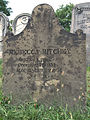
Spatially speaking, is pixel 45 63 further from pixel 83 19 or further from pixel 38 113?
pixel 83 19

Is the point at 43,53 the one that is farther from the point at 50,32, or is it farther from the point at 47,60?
the point at 50,32

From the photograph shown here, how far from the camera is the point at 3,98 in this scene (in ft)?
12.4

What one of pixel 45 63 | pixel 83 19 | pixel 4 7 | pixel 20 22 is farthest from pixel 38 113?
pixel 4 7

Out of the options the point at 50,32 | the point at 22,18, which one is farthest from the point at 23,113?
the point at 22,18

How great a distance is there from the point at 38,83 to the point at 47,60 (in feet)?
1.51

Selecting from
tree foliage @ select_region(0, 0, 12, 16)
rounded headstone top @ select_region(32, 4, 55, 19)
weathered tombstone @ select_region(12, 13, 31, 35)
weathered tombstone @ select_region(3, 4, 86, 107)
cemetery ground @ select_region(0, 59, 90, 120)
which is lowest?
cemetery ground @ select_region(0, 59, 90, 120)

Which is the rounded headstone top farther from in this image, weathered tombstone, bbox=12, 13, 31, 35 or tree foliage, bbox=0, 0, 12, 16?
tree foliage, bbox=0, 0, 12, 16

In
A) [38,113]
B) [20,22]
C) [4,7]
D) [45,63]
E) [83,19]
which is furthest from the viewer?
[4,7]

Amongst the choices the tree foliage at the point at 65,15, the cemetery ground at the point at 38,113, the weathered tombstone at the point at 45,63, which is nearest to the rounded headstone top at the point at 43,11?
the weathered tombstone at the point at 45,63

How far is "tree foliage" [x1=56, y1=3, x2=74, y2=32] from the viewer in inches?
1476

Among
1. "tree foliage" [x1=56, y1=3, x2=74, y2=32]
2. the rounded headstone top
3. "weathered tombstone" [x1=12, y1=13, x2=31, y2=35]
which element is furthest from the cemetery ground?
"tree foliage" [x1=56, y1=3, x2=74, y2=32]

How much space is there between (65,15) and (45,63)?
36288mm

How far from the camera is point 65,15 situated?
3881 centimetres

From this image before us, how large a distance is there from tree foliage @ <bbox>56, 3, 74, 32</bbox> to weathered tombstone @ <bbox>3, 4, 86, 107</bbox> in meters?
33.9
